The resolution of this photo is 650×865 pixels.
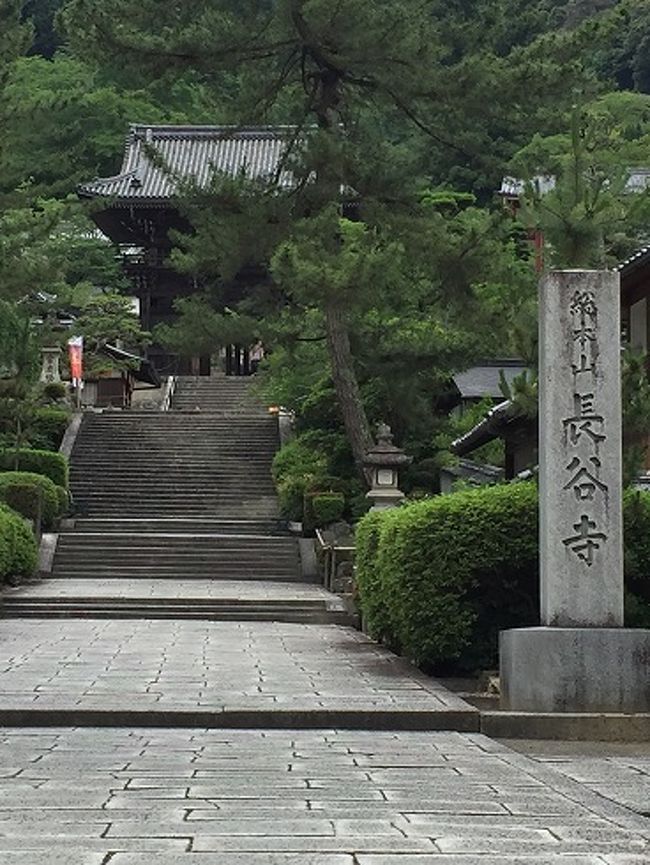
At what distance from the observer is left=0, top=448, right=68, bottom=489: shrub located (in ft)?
111

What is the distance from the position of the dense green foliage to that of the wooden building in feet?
54.5

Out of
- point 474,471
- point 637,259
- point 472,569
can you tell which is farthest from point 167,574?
point 472,569

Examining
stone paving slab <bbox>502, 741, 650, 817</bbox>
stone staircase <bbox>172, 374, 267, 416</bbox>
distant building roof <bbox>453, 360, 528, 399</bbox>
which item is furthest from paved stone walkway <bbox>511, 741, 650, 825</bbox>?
stone staircase <bbox>172, 374, 267, 416</bbox>

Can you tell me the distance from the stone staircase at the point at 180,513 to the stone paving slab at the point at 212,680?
2.89 m

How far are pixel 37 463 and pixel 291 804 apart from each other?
1107 inches

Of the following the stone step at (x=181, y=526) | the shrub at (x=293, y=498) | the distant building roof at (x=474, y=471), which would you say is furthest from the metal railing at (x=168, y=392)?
the distant building roof at (x=474, y=471)

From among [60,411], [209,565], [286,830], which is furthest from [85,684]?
[60,411]

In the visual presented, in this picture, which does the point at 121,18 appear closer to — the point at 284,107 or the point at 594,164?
the point at 284,107

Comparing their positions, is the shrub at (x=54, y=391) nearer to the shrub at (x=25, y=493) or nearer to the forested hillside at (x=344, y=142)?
the shrub at (x=25, y=493)

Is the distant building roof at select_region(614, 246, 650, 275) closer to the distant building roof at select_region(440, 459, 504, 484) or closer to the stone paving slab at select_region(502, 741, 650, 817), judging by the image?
the distant building roof at select_region(440, 459, 504, 484)

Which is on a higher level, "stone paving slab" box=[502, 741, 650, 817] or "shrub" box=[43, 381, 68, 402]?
"shrub" box=[43, 381, 68, 402]

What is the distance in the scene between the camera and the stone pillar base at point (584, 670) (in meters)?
10.6

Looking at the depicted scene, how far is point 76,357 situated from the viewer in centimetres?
4341

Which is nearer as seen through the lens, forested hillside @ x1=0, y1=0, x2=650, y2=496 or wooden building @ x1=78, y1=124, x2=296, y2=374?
forested hillside @ x1=0, y1=0, x2=650, y2=496
